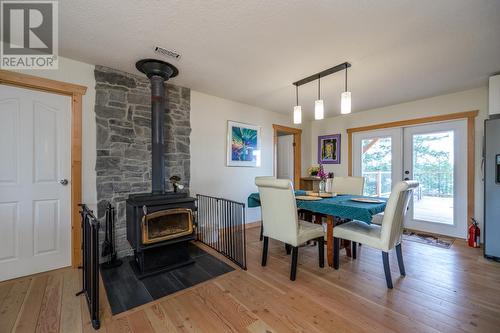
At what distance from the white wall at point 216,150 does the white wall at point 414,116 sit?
171 cm

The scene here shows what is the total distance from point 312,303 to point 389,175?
10.9ft

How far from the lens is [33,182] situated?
226cm

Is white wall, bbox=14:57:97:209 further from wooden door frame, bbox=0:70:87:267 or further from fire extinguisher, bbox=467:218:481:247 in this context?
fire extinguisher, bbox=467:218:481:247

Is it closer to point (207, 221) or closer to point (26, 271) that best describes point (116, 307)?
point (26, 271)

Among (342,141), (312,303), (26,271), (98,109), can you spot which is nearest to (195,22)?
(98,109)

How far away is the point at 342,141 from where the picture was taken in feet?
15.8

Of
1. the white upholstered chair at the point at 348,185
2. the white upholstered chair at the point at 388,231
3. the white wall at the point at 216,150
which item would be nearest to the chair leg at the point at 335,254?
the white upholstered chair at the point at 388,231

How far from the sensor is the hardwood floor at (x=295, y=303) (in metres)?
1.55

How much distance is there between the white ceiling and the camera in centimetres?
162

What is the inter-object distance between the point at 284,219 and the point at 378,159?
3084 millimetres

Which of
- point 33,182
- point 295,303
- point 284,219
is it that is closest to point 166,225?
point 284,219

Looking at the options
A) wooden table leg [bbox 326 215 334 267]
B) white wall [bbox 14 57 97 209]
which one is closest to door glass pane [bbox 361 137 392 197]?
wooden table leg [bbox 326 215 334 267]

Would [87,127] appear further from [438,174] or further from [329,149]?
[438,174]

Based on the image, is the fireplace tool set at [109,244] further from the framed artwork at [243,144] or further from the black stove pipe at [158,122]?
the framed artwork at [243,144]
